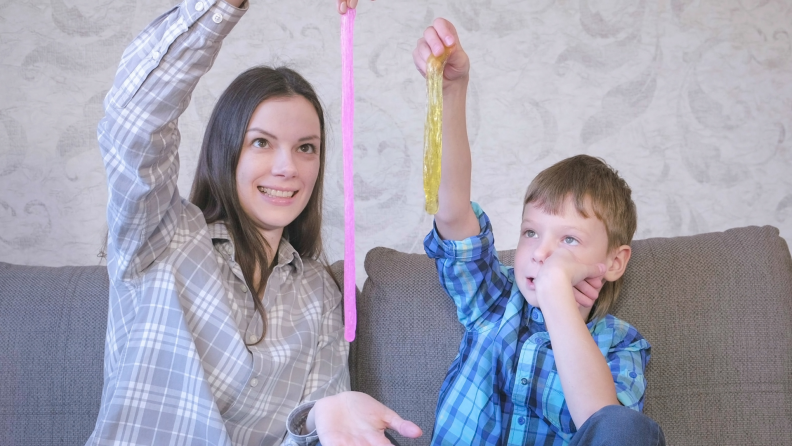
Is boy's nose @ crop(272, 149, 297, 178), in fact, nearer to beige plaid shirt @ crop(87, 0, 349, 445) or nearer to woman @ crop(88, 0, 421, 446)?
woman @ crop(88, 0, 421, 446)

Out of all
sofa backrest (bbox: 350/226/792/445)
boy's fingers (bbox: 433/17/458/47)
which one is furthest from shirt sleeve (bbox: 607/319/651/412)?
boy's fingers (bbox: 433/17/458/47)

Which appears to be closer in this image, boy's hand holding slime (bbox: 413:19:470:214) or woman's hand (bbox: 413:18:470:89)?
boy's hand holding slime (bbox: 413:19:470:214)

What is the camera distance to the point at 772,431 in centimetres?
145

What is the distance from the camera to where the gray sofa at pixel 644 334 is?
1.46 m

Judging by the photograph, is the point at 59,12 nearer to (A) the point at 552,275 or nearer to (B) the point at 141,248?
(B) the point at 141,248

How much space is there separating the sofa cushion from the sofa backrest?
1.65 feet

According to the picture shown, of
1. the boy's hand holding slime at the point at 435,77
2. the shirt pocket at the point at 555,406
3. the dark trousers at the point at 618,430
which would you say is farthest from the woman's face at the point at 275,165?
the dark trousers at the point at 618,430

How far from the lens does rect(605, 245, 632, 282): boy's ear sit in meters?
1.36

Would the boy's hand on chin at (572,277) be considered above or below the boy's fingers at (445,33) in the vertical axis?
below

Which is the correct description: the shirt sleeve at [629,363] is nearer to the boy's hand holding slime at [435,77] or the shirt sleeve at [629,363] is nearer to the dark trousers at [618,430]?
the dark trousers at [618,430]

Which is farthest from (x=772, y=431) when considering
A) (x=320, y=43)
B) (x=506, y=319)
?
(x=320, y=43)

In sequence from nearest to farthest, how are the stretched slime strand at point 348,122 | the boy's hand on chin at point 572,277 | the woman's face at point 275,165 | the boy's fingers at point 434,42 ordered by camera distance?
1. the stretched slime strand at point 348,122
2. the boy's fingers at point 434,42
3. the boy's hand on chin at point 572,277
4. the woman's face at point 275,165

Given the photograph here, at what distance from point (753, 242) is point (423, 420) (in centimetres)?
74

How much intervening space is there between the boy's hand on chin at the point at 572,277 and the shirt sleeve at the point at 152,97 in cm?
60
